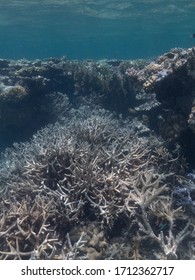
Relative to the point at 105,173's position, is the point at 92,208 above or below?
below

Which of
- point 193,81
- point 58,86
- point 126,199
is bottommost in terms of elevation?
point 58,86

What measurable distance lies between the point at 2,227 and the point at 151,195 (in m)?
2.41

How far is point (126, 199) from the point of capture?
508 cm

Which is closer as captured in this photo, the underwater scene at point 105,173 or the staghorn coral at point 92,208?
the staghorn coral at point 92,208

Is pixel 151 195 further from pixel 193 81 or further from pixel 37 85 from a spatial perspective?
pixel 37 85

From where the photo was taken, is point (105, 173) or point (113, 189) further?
point (105, 173)

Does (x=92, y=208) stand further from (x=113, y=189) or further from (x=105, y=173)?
(x=105, y=173)

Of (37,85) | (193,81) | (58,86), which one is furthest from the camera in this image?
(58,86)

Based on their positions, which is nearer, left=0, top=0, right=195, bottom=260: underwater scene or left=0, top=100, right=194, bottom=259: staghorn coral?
left=0, top=100, right=194, bottom=259: staghorn coral

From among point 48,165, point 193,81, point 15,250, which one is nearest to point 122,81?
point 193,81

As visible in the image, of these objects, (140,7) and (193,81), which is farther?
(140,7)

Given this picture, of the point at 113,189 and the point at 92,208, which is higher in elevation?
the point at 113,189

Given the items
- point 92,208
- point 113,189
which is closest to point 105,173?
point 113,189
